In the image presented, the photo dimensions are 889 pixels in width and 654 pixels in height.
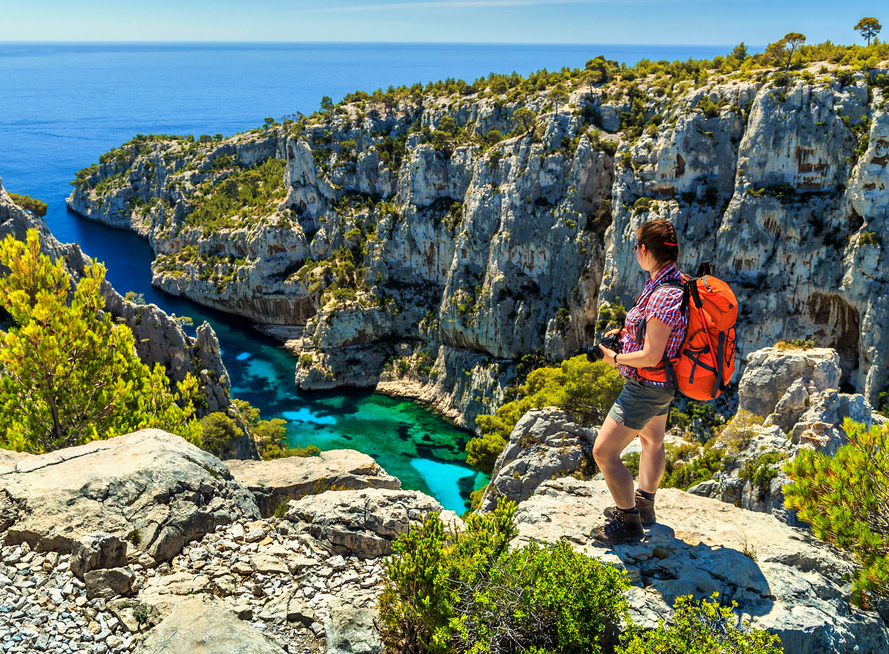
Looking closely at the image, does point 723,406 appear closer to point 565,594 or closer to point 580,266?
point 580,266

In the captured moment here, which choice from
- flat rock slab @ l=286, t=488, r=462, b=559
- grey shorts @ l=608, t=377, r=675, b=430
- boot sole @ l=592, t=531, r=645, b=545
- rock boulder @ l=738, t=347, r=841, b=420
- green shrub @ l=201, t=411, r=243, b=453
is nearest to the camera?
grey shorts @ l=608, t=377, r=675, b=430

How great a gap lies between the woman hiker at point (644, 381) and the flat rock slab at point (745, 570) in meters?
0.49

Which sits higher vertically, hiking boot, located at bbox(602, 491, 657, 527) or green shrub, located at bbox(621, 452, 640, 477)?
hiking boot, located at bbox(602, 491, 657, 527)

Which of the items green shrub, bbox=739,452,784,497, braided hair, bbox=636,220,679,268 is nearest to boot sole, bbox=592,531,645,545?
braided hair, bbox=636,220,679,268

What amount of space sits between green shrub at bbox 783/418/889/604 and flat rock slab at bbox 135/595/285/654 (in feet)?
23.3

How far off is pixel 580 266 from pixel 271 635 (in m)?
48.5

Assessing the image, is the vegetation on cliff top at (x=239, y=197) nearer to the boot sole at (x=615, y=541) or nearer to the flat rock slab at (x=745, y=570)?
the flat rock slab at (x=745, y=570)

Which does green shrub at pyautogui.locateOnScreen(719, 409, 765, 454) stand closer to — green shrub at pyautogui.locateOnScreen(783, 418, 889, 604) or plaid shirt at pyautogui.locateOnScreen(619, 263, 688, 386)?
green shrub at pyautogui.locateOnScreen(783, 418, 889, 604)

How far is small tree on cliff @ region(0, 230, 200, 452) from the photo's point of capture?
12.5 metres

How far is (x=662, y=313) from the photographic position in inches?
247

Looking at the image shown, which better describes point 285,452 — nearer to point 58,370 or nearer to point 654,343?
point 58,370

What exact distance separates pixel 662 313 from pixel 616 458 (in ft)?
6.61

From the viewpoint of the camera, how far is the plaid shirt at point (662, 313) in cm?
626

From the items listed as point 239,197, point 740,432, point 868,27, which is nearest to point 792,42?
point 868,27
